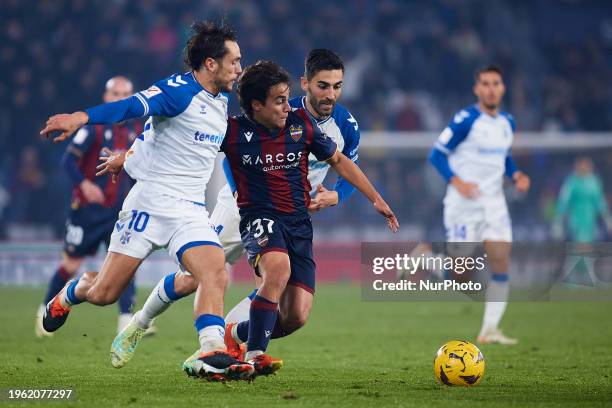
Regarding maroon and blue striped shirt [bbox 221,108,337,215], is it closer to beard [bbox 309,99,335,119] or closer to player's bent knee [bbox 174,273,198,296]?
beard [bbox 309,99,335,119]

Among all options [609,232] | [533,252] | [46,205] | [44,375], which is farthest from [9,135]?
[44,375]

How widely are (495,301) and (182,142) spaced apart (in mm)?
4830

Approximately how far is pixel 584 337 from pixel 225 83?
564 centimetres

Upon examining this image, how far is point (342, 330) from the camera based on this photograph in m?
11.5

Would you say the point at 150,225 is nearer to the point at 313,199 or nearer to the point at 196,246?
the point at 196,246

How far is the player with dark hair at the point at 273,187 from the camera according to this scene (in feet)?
22.3

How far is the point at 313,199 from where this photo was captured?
732 centimetres

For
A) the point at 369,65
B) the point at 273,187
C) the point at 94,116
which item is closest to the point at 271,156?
the point at 273,187

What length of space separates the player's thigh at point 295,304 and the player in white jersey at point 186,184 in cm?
72

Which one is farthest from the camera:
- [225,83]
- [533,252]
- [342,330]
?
[533,252]

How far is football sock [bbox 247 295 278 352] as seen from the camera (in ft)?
22.2

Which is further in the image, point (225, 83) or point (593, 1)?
point (593, 1)

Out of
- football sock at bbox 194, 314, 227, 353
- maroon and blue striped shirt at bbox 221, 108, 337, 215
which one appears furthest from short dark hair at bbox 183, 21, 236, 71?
football sock at bbox 194, 314, 227, 353

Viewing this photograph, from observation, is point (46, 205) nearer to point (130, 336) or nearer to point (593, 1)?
point (130, 336)
